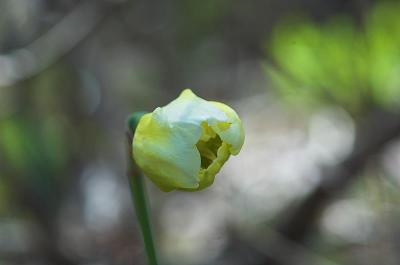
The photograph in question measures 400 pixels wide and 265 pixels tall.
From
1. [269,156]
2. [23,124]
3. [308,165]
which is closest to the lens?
[23,124]

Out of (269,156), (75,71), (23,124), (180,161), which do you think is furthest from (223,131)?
(269,156)

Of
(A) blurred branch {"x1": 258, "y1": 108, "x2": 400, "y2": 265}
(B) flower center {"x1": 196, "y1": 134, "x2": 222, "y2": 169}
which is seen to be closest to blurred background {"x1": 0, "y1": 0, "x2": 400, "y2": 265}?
(A) blurred branch {"x1": 258, "y1": 108, "x2": 400, "y2": 265}

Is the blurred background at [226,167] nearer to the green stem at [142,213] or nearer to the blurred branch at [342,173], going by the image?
the blurred branch at [342,173]

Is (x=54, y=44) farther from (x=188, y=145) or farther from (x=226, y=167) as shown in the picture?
(x=188, y=145)

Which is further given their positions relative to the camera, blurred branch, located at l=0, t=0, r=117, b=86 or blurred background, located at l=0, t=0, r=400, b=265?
blurred branch, located at l=0, t=0, r=117, b=86

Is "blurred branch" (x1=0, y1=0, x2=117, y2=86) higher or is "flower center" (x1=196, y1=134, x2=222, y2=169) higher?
"blurred branch" (x1=0, y1=0, x2=117, y2=86)

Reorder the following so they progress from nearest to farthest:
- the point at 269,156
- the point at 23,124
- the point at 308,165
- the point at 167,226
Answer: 1. the point at 23,124
2. the point at 308,165
3. the point at 167,226
4. the point at 269,156

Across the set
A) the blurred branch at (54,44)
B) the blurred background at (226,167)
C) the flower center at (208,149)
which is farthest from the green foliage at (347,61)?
the flower center at (208,149)

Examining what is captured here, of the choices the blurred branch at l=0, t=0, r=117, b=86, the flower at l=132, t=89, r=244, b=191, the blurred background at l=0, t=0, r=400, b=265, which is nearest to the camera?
the flower at l=132, t=89, r=244, b=191

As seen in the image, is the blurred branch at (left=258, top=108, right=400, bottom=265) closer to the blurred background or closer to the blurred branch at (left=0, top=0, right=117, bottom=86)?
the blurred background

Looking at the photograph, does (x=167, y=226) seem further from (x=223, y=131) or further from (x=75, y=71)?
(x=223, y=131)
